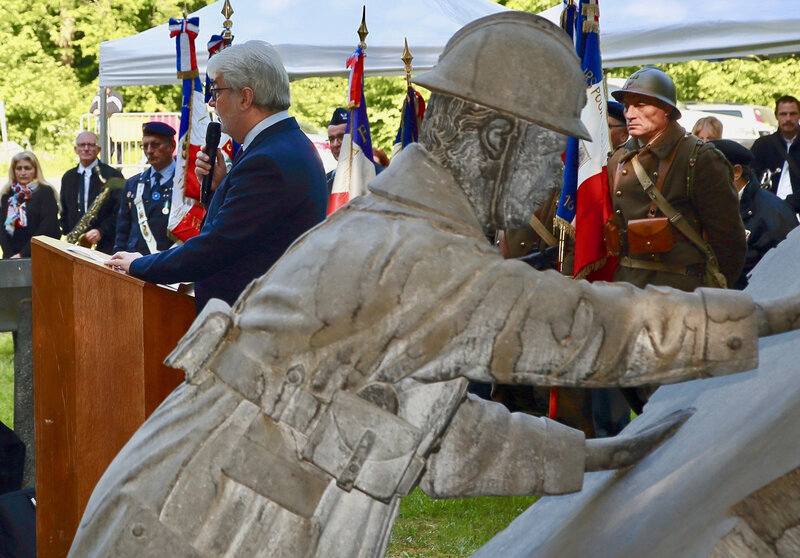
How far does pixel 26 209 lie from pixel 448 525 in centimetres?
788

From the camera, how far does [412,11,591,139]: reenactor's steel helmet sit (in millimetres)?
1957

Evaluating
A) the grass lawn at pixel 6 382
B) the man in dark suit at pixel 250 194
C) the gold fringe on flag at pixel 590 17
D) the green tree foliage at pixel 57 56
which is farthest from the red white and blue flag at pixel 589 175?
the green tree foliage at pixel 57 56

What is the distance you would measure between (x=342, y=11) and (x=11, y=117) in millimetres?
18587

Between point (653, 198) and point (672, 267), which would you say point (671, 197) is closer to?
point (653, 198)

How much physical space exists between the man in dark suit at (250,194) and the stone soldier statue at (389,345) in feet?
6.36

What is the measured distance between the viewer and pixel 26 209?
11.5 metres

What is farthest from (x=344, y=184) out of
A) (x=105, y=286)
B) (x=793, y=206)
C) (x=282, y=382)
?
(x=282, y=382)

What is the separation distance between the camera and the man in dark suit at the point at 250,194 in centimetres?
392

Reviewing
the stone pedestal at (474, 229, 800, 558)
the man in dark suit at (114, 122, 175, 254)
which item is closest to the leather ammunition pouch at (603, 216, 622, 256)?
the stone pedestal at (474, 229, 800, 558)

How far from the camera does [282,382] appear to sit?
1874mm

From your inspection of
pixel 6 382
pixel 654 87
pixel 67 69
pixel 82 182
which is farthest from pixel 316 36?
pixel 67 69

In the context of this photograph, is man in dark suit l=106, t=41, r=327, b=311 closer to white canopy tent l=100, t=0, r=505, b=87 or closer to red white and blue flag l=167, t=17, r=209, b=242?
red white and blue flag l=167, t=17, r=209, b=242

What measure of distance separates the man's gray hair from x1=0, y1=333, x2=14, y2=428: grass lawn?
3.77 m

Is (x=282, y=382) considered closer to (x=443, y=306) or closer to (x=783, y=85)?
(x=443, y=306)
